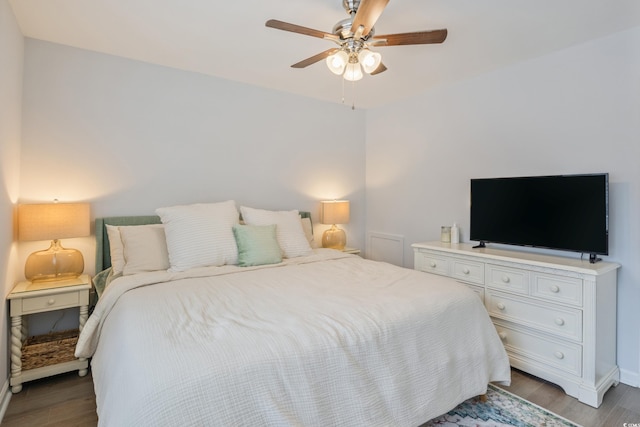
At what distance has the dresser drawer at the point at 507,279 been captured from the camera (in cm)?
233

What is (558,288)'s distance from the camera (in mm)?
2162

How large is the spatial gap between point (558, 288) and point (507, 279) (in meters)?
0.32

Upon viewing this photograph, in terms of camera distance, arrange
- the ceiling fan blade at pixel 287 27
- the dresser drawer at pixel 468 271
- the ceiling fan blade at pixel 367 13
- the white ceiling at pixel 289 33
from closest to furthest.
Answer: the ceiling fan blade at pixel 367 13 → the ceiling fan blade at pixel 287 27 → the white ceiling at pixel 289 33 → the dresser drawer at pixel 468 271

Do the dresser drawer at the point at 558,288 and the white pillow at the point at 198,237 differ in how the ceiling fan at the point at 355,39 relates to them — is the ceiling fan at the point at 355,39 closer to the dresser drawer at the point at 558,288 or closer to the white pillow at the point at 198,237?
the white pillow at the point at 198,237

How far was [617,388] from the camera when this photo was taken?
7.13 ft

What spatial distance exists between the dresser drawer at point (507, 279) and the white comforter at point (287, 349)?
62 cm

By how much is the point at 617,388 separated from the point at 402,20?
287cm

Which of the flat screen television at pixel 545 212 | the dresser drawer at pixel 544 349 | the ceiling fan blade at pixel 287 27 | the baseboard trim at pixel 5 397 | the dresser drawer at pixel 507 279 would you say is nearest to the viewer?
the ceiling fan blade at pixel 287 27

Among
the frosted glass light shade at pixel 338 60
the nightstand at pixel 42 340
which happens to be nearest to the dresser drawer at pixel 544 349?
the frosted glass light shade at pixel 338 60

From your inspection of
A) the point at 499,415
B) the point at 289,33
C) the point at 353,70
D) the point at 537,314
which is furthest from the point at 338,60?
the point at 499,415

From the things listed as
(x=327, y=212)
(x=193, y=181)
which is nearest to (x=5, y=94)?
(x=193, y=181)

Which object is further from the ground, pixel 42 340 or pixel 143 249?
pixel 143 249

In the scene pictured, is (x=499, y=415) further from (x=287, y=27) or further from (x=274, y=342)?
→ (x=287, y=27)

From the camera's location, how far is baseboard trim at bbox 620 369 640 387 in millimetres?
2184
